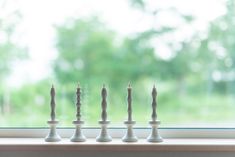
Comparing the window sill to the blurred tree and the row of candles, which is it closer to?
the row of candles

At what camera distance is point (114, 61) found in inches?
66.2

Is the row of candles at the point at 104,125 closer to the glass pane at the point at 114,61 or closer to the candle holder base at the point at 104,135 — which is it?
the candle holder base at the point at 104,135

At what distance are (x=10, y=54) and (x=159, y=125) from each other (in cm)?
68

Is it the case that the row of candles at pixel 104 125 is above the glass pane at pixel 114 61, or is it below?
below

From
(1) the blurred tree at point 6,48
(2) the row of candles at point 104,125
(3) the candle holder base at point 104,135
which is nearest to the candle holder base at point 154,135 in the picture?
(2) the row of candles at point 104,125

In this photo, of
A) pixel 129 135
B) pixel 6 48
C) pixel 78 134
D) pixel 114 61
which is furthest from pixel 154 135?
pixel 6 48

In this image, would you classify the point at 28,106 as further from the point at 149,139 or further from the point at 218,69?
the point at 218,69

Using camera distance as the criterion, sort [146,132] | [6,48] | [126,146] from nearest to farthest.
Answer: [126,146], [146,132], [6,48]

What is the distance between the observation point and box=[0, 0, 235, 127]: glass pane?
1644 mm

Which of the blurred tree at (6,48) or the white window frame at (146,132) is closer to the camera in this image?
the white window frame at (146,132)

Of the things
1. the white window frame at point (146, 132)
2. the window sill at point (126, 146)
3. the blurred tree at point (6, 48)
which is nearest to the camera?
the window sill at point (126, 146)

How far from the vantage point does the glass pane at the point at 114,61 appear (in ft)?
5.39

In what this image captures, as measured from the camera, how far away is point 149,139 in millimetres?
1452

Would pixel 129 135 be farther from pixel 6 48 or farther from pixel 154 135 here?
pixel 6 48
